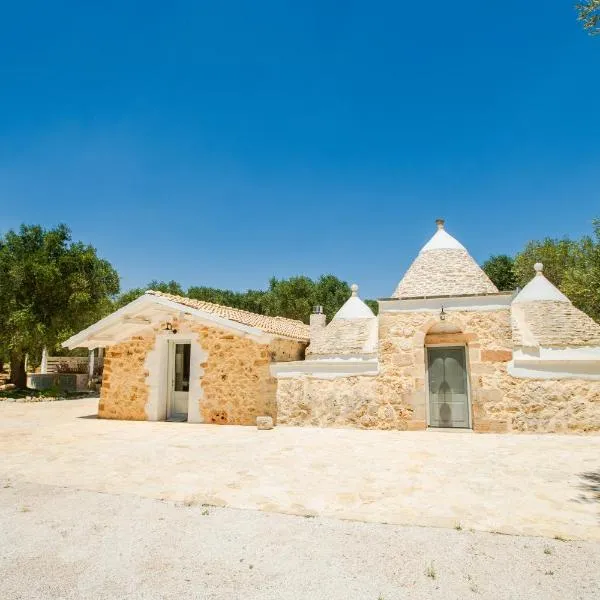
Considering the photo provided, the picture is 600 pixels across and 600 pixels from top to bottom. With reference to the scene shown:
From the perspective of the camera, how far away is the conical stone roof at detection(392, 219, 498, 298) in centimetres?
1208

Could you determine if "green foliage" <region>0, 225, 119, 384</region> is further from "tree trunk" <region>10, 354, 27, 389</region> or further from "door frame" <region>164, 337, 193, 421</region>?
"door frame" <region>164, 337, 193, 421</region>

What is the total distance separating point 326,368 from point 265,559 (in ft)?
27.3

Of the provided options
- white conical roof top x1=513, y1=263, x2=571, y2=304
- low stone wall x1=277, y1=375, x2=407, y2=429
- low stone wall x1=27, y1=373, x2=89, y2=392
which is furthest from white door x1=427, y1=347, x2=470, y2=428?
low stone wall x1=27, y1=373, x2=89, y2=392

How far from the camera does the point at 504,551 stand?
11.7ft

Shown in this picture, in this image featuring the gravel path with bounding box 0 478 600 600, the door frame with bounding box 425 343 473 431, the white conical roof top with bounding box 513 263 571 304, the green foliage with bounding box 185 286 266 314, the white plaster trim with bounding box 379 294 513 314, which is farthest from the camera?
the green foliage with bounding box 185 286 266 314

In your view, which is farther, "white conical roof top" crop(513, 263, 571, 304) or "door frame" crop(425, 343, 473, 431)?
"white conical roof top" crop(513, 263, 571, 304)

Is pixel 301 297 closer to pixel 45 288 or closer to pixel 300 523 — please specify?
pixel 45 288

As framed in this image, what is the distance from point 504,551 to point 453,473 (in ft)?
8.90

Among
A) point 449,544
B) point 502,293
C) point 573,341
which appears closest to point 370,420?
point 502,293

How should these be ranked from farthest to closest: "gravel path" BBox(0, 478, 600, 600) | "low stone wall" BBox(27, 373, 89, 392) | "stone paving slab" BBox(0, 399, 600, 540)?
"low stone wall" BBox(27, 373, 89, 392)
"stone paving slab" BBox(0, 399, 600, 540)
"gravel path" BBox(0, 478, 600, 600)

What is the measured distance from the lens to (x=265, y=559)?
3.45m

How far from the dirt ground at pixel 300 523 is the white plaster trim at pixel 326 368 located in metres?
3.47

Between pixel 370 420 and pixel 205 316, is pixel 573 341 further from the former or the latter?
pixel 205 316

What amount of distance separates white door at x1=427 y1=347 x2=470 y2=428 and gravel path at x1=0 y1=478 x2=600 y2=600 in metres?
7.59
